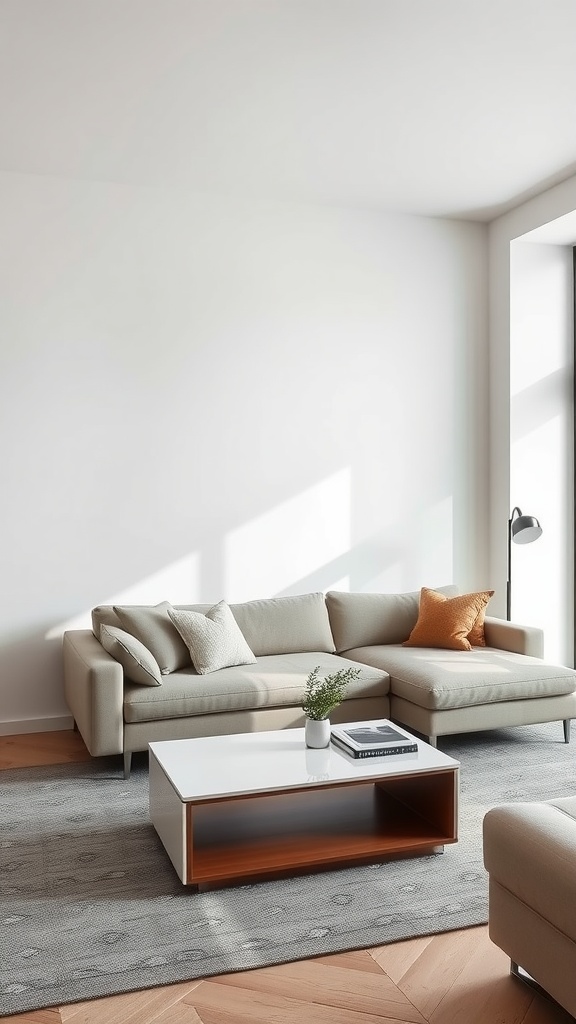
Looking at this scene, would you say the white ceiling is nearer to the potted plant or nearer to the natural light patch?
the natural light patch

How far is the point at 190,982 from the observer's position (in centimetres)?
234

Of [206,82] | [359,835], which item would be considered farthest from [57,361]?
[359,835]

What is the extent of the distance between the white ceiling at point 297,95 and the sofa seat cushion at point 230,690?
2702 mm

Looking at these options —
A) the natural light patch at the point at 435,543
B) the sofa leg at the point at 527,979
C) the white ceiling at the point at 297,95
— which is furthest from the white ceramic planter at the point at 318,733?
the white ceiling at the point at 297,95

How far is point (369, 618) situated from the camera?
16.7ft

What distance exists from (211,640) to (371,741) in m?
1.27

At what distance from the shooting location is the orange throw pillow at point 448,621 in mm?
4848

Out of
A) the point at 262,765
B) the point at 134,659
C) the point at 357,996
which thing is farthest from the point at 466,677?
the point at 357,996

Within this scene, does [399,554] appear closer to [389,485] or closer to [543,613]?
[389,485]

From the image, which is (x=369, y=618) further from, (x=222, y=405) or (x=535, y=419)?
(x=535, y=419)

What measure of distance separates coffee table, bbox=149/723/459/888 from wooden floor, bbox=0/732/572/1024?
19.4 inches

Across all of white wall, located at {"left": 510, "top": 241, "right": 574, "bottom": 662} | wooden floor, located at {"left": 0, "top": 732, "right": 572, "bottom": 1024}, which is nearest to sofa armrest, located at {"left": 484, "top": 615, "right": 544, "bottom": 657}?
white wall, located at {"left": 510, "top": 241, "right": 574, "bottom": 662}

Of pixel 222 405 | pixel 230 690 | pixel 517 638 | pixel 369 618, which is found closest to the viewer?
pixel 230 690

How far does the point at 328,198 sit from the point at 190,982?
4403 mm
